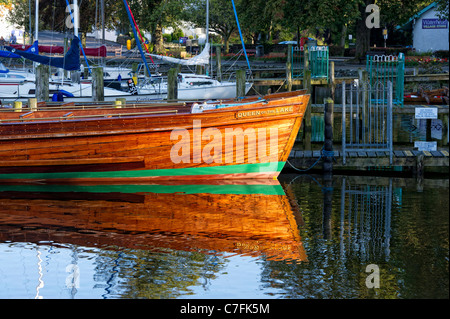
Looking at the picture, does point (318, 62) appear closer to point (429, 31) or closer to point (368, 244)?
point (368, 244)

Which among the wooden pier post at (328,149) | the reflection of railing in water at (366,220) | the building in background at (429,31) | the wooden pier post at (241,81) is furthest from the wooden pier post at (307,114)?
the building in background at (429,31)

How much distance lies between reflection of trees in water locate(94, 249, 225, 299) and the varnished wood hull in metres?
6.10

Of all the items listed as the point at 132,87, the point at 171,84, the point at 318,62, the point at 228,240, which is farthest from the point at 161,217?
the point at 132,87

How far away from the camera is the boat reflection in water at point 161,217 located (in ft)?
45.8

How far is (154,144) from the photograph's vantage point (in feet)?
63.1

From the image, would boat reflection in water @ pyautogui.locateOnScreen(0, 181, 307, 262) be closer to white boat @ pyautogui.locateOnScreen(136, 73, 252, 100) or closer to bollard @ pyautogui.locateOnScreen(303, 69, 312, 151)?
bollard @ pyautogui.locateOnScreen(303, 69, 312, 151)

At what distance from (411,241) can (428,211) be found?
2.67m

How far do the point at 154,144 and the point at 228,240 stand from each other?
18.6 feet

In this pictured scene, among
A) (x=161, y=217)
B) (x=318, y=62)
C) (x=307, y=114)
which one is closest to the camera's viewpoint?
(x=161, y=217)

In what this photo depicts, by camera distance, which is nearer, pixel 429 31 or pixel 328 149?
pixel 328 149

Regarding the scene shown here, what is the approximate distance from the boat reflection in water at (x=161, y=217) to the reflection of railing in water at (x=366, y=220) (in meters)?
0.97
